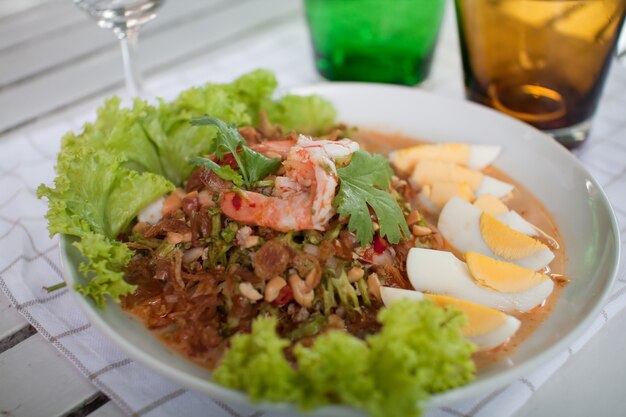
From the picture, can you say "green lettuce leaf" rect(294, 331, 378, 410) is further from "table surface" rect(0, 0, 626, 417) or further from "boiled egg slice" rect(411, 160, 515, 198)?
"boiled egg slice" rect(411, 160, 515, 198)

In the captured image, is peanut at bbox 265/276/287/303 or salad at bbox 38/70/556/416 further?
peanut at bbox 265/276/287/303

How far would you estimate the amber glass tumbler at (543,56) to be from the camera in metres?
3.01

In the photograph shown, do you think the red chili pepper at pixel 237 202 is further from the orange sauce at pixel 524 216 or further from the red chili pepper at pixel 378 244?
the orange sauce at pixel 524 216

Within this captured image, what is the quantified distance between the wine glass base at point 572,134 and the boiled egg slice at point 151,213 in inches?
78.8

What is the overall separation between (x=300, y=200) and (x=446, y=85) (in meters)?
2.16

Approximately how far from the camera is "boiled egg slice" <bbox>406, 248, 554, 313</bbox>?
7.23 ft

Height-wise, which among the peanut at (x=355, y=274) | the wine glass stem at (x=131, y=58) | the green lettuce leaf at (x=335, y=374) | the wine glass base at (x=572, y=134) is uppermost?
the wine glass stem at (x=131, y=58)

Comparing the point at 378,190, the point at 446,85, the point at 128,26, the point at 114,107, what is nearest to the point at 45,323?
the point at 114,107

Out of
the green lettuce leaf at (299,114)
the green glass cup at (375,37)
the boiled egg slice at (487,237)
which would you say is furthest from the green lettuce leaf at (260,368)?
the green glass cup at (375,37)

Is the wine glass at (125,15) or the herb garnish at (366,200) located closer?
the herb garnish at (366,200)

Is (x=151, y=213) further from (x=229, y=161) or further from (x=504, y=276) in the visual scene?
(x=504, y=276)

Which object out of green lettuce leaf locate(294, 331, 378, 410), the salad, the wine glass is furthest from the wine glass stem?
green lettuce leaf locate(294, 331, 378, 410)

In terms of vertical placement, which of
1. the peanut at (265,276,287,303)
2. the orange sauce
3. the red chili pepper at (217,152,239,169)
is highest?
the red chili pepper at (217,152,239,169)

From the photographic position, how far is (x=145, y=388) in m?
2.03
